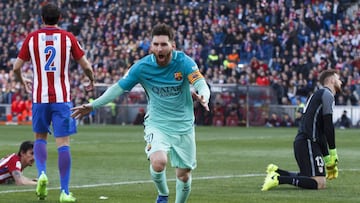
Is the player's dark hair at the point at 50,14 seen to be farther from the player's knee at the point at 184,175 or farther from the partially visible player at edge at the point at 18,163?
the player's knee at the point at 184,175

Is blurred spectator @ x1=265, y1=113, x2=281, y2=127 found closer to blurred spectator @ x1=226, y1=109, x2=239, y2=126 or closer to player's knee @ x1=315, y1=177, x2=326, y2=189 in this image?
blurred spectator @ x1=226, y1=109, x2=239, y2=126

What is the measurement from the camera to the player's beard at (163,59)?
10.0 meters

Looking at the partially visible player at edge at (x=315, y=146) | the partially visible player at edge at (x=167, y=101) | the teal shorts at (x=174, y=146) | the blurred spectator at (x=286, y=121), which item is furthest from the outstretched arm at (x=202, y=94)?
the blurred spectator at (x=286, y=121)

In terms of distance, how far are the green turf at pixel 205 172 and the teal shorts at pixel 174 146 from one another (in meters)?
1.60

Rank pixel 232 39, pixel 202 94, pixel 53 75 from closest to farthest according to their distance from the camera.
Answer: pixel 202 94 → pixel 53 75 → pixel 232 39

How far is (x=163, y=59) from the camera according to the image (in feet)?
32.9

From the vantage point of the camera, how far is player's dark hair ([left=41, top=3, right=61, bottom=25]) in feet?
38.2

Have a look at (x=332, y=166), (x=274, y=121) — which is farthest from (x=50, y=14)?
(x=274, y=121)

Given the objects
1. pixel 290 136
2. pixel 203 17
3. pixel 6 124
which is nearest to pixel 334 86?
pixel 290 136

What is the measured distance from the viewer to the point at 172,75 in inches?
399

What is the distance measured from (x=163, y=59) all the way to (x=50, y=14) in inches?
85.7

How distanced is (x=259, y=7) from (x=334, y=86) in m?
30.6

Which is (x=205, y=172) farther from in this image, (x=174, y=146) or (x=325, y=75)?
(x=174, y=146)

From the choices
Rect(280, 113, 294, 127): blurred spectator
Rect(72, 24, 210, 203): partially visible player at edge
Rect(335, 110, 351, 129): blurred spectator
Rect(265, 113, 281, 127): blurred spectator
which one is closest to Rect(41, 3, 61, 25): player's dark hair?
Rect(72, 24, 210, 203): partially visible player at edge
